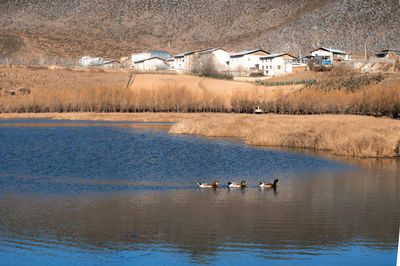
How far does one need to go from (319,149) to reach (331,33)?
155948 millimetres

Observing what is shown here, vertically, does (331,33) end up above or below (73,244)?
above

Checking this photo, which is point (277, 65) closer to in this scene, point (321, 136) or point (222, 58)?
point (222, 58)

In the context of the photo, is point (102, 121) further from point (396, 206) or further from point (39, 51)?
point (39, 51)

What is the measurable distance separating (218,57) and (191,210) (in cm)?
13347

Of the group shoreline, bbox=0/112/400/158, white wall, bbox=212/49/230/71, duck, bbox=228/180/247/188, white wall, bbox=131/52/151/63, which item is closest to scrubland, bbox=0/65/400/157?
shoreline, bbox=0/112/400/158

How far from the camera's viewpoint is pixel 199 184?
2775cm

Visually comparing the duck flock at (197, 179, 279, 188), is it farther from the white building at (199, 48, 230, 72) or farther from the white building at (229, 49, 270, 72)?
the white building at (199, 48, 230, 72)

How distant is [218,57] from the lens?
15400cm

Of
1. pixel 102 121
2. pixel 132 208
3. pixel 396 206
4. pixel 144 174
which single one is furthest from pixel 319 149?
pixel 102 121

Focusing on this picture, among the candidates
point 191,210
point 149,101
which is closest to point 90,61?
point 149,101

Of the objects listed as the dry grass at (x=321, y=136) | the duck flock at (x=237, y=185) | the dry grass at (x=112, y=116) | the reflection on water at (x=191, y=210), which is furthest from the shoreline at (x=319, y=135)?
the dry grass at (x=112, y=116)

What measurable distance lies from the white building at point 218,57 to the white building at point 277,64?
544 inches

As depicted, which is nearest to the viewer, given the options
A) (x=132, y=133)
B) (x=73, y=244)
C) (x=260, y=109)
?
(x=73, y=244)

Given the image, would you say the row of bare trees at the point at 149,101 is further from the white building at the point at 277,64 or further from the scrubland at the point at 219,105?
the white building at the point at 277,64
